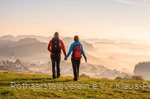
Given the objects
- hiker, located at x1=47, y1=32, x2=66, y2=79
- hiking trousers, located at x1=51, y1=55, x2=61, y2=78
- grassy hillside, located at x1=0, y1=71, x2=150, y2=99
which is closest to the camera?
grassy hillside, located at x1=0, y1=71, x2=150, y2=99

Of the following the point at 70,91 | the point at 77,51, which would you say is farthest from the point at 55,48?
the point at 70,91

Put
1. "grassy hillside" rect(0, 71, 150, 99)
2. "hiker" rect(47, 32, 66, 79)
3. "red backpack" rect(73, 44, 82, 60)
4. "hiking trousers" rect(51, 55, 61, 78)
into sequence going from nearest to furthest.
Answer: "grassy hillside" rect(0, 71, 150, 99) < "red backpack" rect(73, 44, 82, 60) < "hiker" rect(47, 32, 66, 79) < "hiking trousers" rect(51, 55, 61, 78)

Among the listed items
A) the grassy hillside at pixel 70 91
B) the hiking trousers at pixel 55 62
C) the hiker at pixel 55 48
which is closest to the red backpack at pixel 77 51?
the hiker at pixel 55 48

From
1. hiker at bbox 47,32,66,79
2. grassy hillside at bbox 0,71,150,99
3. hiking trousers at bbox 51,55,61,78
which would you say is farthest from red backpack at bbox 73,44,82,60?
grassy hillside at bbox 0,71,150,99

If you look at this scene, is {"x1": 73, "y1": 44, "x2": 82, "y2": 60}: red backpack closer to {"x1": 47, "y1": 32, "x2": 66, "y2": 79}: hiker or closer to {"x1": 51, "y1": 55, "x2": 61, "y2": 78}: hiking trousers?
{"x1": 47, "y1": 32, "x2": 66, "y2": 79}: hiker

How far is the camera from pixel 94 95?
53.3 feet

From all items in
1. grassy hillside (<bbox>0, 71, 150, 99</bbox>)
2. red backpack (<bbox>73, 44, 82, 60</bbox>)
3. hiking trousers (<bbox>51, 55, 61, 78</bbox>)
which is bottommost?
grassy hillside (<bbox>0, 71, 150, 99</bbox>)

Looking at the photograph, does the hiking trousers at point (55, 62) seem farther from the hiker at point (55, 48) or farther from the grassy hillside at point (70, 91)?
the grassy hillside at point (70, 91)

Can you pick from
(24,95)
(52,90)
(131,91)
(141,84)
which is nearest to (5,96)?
(24,95)

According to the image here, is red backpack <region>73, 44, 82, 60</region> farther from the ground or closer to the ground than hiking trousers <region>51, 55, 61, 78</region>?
farther from the ground

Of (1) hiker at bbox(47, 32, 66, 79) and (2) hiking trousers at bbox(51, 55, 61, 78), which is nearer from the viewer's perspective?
(1) hiker at bbox(47, 32, 66, 79)

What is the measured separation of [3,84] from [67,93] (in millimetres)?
5075

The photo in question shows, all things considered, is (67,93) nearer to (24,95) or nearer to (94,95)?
(94,95)

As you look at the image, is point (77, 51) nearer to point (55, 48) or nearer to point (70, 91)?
point (55, 48)
